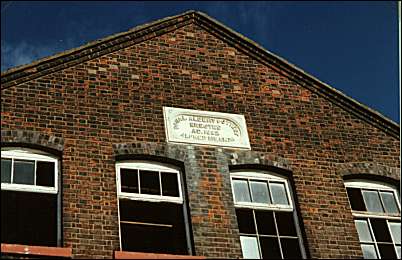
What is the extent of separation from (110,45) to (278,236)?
4.89 meters

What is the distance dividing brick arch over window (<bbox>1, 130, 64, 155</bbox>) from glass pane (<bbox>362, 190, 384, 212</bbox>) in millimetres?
5716

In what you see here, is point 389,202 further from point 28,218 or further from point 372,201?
point 28,218

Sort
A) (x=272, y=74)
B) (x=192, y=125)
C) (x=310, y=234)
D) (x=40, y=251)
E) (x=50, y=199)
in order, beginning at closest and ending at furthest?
1. (x=40, y=251)
2. (x=50, y=199)
3. (x=310, y=234)
4. (x=192, y=125)
5. (x=272, y=74)

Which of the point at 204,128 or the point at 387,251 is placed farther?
the point at 204,128

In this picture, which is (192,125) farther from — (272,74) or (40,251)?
(40,251)

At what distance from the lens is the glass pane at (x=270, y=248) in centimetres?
1291

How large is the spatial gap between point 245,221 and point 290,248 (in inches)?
35.1

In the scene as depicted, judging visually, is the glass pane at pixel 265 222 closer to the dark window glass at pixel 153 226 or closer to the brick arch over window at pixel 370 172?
the dark window glass at pixel 153 226

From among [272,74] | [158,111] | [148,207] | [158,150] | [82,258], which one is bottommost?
[82,258]

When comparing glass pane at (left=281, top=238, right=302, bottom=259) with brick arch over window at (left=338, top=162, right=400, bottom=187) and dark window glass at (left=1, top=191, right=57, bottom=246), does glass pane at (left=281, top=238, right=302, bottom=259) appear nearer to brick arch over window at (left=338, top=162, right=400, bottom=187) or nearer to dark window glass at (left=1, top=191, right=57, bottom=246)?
brick arch over window at (left=338, top=162, right=400, bottom=187)

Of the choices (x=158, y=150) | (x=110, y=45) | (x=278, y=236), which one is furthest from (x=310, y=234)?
(x=110, y=45)

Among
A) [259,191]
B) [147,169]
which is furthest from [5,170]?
[259,191]

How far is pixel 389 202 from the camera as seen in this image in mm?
14539

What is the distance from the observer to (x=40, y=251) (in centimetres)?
1120
